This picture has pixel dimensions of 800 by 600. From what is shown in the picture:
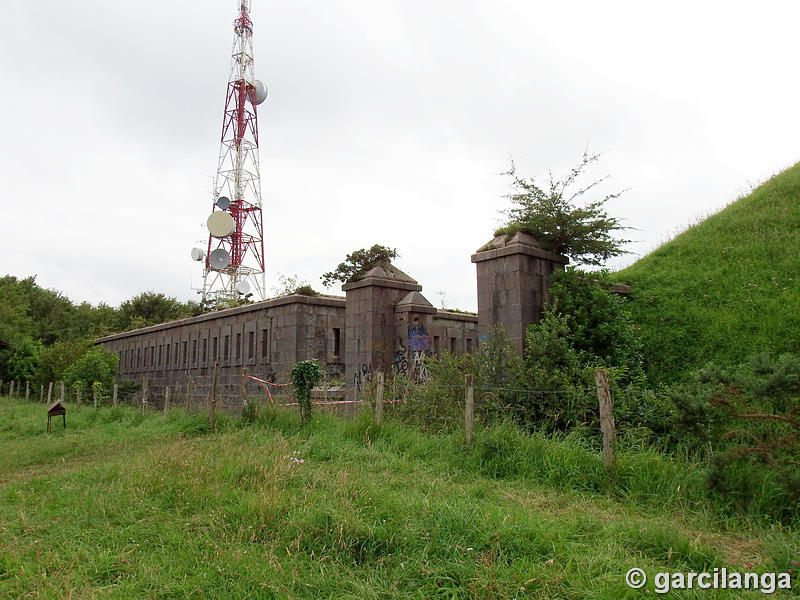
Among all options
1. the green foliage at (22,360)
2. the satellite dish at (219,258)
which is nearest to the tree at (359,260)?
the satellite dish at (219,258)

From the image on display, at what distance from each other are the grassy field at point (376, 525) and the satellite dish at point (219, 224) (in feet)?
67.8

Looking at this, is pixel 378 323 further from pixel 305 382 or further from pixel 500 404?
pixel 500 404

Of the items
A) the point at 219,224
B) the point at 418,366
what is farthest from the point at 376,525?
the point at 219,224

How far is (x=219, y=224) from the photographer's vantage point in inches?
1102

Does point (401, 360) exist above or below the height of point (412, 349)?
below

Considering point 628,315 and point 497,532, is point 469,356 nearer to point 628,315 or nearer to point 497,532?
point 628,315

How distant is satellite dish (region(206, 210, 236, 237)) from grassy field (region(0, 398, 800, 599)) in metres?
20.7

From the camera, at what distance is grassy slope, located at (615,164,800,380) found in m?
9.11

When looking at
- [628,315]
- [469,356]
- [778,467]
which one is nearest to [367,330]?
[469,356]

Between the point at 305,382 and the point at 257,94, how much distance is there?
96.2ft

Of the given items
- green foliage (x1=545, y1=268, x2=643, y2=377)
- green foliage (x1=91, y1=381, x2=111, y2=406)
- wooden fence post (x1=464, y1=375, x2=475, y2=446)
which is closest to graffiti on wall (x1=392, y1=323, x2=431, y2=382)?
green foliage (x1=545, y1=268, x2=643, y2=377)

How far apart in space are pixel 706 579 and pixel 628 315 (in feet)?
21.1

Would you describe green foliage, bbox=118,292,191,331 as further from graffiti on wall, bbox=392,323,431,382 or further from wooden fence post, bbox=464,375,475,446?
wooden fence post, bbox=464,375,475,446

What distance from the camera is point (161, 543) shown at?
17.2ft
